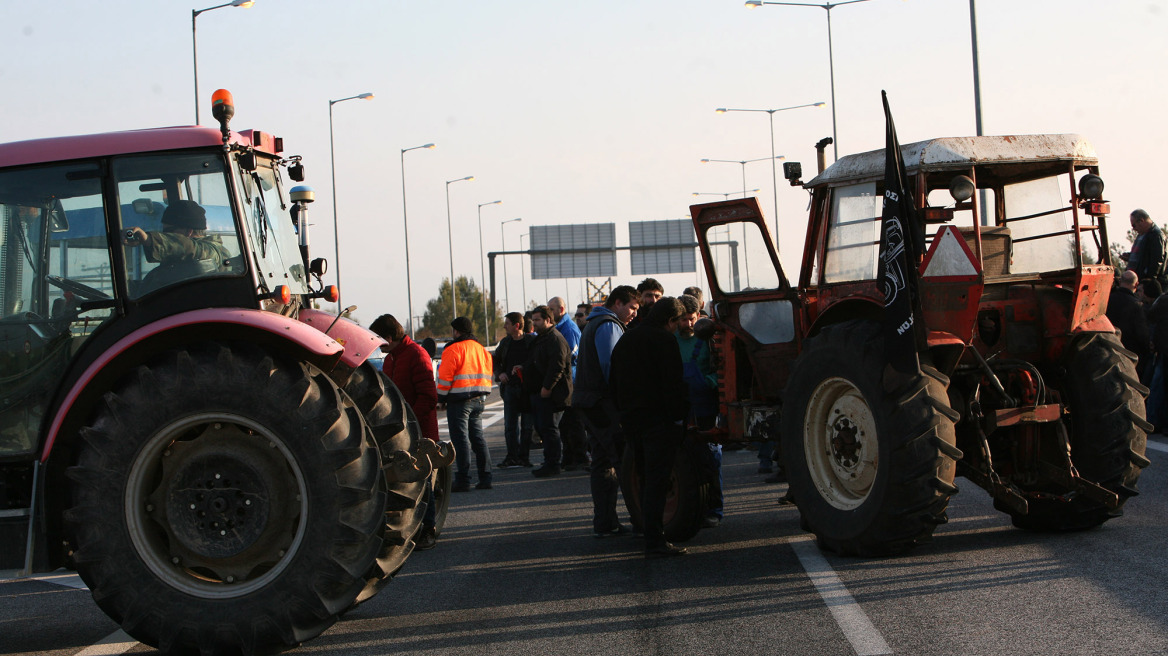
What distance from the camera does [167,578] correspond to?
5.73 meters

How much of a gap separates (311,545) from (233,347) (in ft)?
3.48

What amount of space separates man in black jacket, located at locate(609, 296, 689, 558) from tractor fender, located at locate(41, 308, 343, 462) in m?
3.05

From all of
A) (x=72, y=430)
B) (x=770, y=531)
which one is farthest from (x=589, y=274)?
(x=72, y=430)

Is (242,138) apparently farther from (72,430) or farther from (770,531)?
(770,531)

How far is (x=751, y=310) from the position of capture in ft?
31.6

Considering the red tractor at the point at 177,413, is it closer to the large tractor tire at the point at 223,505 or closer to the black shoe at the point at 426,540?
the large tractor tire at the point at 223,505

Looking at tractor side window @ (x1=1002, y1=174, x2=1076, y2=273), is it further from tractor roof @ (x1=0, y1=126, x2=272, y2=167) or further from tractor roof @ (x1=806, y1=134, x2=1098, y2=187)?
tractor roof @ (x1=0, y1=126, x2=272, y2=167)

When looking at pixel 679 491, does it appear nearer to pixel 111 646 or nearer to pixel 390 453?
pixel 390 453

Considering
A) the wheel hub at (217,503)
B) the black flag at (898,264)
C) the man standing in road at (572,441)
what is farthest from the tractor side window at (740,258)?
the wheel hub at (217,503)

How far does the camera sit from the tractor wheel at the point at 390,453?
20.7ft

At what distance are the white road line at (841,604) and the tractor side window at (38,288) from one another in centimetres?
405

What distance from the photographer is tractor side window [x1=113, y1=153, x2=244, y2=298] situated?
20.1 ft

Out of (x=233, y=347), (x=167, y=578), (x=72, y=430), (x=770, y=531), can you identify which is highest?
(x=233, y=347)

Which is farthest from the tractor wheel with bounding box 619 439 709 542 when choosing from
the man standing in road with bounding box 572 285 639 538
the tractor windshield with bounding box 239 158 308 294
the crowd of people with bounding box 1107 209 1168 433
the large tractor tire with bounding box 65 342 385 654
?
the crowd of people with bounding box 1107 209 1168 433
